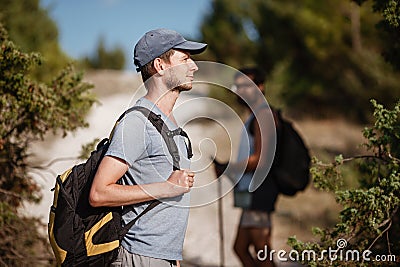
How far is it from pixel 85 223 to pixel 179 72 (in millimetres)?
805

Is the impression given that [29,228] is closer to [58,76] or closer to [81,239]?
[58,76]

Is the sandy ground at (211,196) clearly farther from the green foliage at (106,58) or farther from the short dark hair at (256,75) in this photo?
the green foliage at (106,58)

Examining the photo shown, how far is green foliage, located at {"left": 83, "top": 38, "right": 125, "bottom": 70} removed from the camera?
135 ft

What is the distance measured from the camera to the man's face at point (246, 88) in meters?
4.53

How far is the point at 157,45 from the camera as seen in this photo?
2555 millimetres

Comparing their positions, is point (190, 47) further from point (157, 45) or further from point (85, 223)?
point (85, 223)

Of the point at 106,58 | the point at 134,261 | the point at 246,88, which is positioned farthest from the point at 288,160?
the point at 106,58

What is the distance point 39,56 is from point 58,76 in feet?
1.95

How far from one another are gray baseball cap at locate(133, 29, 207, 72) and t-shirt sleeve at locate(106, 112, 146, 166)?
0.29 m

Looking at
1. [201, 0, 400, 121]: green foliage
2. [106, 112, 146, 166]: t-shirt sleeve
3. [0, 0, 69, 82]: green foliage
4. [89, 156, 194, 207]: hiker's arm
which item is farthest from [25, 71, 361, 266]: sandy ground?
[0, 0, 69, 82]: green foliage

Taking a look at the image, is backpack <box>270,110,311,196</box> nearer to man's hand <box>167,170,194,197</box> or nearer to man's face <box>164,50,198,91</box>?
man's face <box>164,50,198,91</box>

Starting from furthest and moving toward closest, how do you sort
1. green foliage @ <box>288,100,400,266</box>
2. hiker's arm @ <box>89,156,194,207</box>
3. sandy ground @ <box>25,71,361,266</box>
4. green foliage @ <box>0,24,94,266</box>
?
green foliage @ <box>0,24,94,266</box>
sandy ground @ <box>25,71,361,266</box>
green foliage @ <box>288,100,400,266</box>
hiker's arm @ <box>89,156,194,207</box>

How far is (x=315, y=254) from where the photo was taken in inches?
129

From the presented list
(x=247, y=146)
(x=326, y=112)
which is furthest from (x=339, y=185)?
(x=326, y=112)
